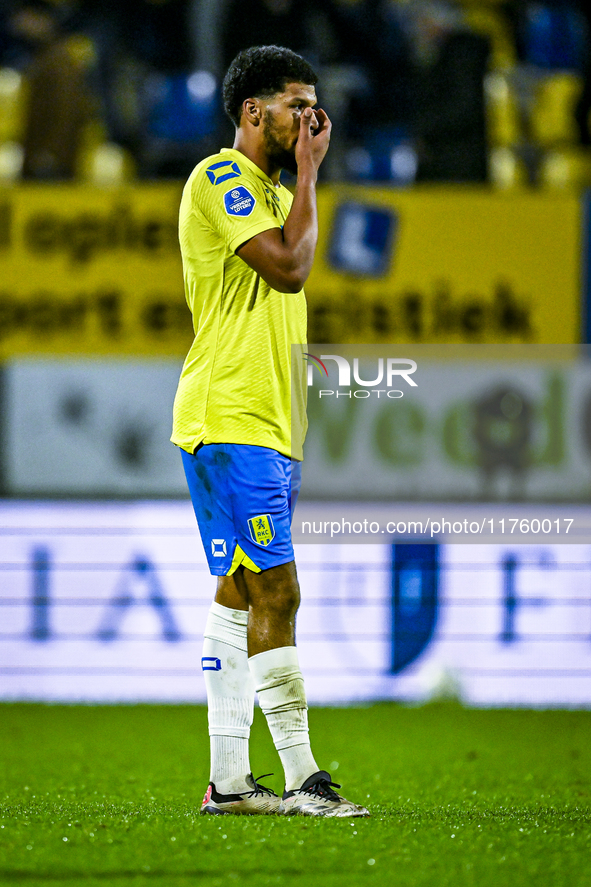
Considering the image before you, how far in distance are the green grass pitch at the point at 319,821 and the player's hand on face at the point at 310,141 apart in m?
1.52

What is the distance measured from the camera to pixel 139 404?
710cm

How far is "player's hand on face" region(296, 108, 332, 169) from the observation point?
289 cm

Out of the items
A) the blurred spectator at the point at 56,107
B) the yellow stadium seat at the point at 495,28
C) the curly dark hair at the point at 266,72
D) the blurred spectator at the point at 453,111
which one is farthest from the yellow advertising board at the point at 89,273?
the curly dark hair at the point at 266,72

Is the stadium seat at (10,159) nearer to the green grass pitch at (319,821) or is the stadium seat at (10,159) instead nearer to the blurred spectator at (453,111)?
the blurred spectator at (453,111)

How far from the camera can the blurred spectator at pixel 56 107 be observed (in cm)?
725

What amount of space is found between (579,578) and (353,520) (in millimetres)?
1323

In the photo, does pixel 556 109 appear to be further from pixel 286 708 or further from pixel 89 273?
pixel 286 708

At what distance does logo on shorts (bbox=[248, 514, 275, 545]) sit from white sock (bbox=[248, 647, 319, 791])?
26 cm

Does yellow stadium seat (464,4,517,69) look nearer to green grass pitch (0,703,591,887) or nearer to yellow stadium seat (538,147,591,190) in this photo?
yellow stadium seat (538,147,591,190)

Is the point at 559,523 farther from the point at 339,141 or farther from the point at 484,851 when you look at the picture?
the point at 484,851

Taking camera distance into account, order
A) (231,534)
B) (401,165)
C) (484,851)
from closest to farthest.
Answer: (484,851) → (231,534) → (401,165)

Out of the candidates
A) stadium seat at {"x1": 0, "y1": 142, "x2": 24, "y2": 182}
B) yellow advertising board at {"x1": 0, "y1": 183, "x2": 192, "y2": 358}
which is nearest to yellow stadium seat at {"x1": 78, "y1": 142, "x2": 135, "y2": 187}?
stadium seat at {"x1": 0, "y1": 142, "x2": 24, "y2": 182}

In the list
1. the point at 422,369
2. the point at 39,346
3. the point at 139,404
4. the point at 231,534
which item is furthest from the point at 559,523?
the point at 231,534

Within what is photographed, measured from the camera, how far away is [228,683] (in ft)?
9.66
